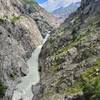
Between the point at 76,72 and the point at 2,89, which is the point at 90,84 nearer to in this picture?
the point at 76,72

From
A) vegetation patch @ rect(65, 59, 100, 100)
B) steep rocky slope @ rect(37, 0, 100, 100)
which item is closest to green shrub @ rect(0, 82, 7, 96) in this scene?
steep rocky slope @ rect(37, 0, 100, 100)

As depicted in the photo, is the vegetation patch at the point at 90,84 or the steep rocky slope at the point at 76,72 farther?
the steep rocky slope at the point at 76,72

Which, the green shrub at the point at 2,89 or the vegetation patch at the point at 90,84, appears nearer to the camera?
the vegetation patch at the point at 90,84

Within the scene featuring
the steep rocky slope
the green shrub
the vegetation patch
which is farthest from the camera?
the green shrub

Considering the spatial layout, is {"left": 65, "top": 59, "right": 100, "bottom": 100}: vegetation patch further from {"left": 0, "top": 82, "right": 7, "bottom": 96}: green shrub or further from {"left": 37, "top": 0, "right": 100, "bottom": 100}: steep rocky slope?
{"left": 0, "top": 82, "right": 7, "bottom": 96}: green shrub

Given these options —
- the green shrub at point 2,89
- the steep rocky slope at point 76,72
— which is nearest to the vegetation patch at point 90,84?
the steep rocky slope at point 76,72

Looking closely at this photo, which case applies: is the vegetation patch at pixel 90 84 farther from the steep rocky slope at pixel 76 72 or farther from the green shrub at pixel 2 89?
the green shrub at pixel 2 89

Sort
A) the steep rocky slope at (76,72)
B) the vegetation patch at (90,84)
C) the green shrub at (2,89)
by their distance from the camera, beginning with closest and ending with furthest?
the vegetation patch at (90,84) → the steep rocky slope at (76,72) → the green shrub at (2,89)

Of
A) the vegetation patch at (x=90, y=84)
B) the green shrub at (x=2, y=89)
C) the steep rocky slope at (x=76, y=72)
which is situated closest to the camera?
the vegetation patch at (x=90, y=84)

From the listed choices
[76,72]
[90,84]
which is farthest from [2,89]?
[90,84]

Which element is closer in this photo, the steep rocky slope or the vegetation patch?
the vegetation patch

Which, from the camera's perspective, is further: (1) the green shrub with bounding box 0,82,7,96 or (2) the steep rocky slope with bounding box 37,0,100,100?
(1) the green shrub with bounding box 0,82,7,96

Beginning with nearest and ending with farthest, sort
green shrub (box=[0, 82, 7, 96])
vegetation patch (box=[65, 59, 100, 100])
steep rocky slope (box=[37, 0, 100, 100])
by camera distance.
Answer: vegetation patch (box=[65, 59, 100, 100]), steep rocky slope (box=[37, 0, 100, 100]), green shrub (box=[0, 82, 7, 96])

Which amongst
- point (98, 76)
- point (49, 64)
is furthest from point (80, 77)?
point (49, 64)
